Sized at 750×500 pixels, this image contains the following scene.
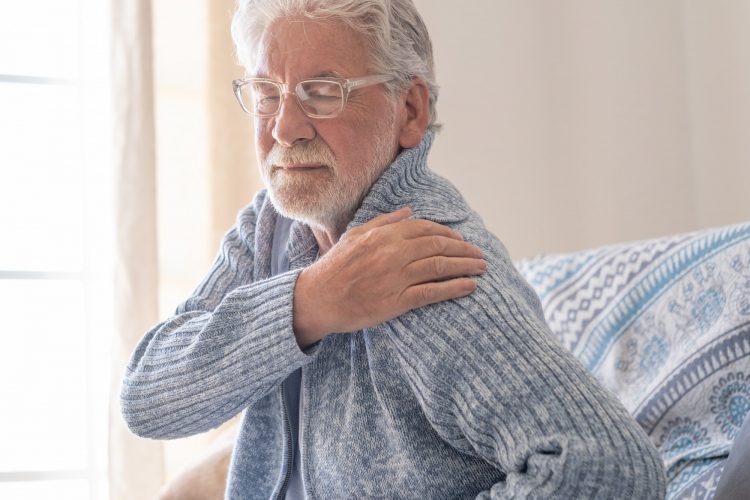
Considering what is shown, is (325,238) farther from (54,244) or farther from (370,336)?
(54,244)

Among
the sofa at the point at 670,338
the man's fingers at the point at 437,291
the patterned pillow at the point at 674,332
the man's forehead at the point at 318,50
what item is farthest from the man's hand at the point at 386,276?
the patterned pillow at the point at 674,332

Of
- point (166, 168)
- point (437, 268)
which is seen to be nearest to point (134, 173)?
point (166, 168)

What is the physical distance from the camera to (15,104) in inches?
106

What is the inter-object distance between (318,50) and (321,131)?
11 cm

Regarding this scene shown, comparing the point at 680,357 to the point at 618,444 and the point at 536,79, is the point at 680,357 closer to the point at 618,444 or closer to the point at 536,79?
the point at 618,444

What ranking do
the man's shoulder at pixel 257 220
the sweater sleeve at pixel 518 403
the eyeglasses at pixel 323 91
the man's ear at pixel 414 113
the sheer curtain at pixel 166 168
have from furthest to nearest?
the sheer curtain at pixel 166 168
the man's shoulder at pixel 257 220
the man's ear at pixel 414 113
the eyeglasses at pixel 323 91
the sweater sleeve at pixel 518 403

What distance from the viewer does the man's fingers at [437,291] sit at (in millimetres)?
1116

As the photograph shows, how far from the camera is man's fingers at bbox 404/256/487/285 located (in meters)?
1.12

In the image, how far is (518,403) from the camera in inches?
40.7

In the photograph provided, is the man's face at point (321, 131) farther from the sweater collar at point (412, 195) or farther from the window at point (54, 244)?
the window at point (54, 244)

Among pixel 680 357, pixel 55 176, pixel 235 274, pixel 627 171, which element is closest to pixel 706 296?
pixel 680 357

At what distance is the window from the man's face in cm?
150

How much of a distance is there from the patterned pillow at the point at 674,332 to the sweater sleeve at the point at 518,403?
0.48m

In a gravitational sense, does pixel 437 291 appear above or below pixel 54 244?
below
